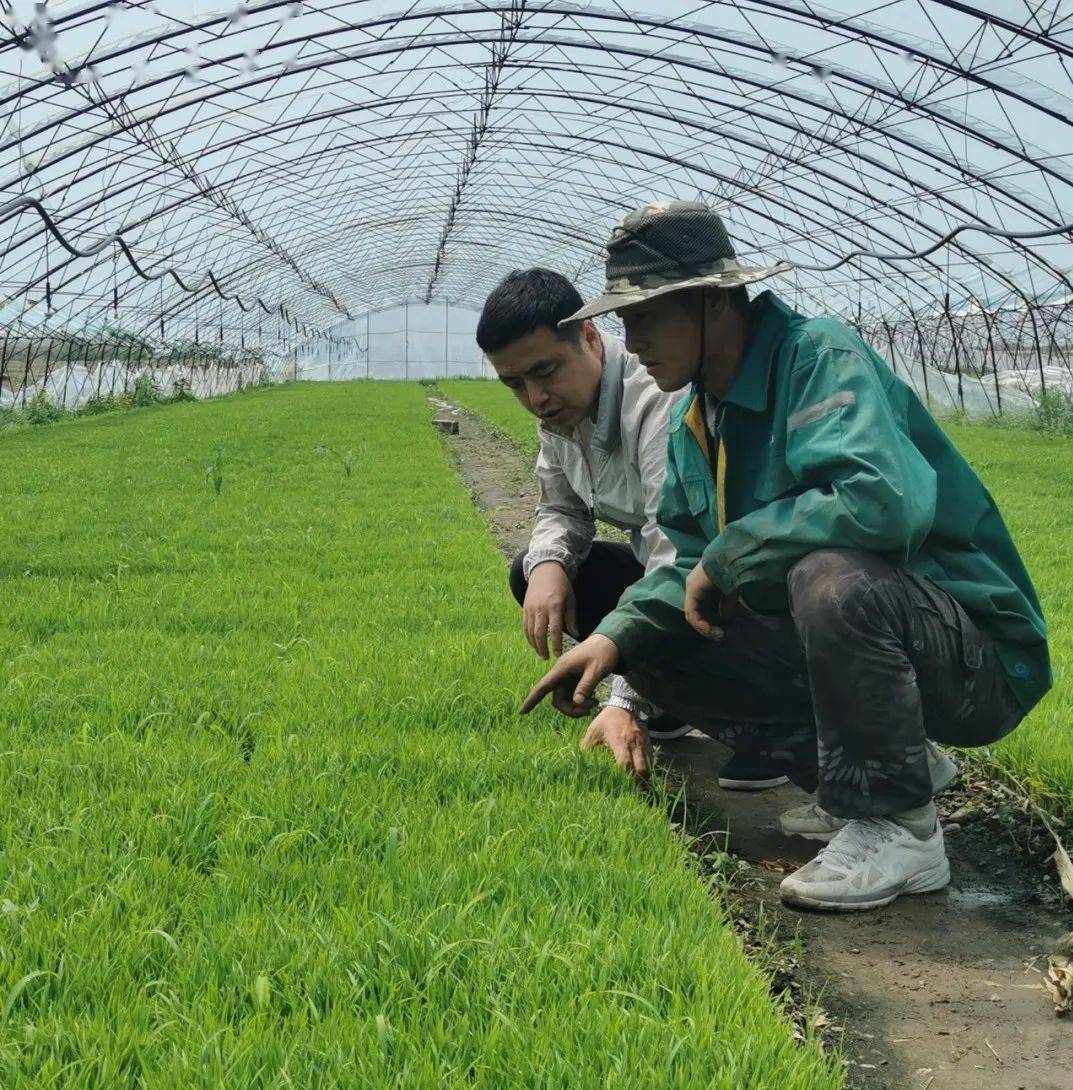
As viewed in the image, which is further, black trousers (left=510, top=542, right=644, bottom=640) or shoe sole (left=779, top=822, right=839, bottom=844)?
black trousers (left=510, top=542, right=644, bottom=640)

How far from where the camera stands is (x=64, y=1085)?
149cm

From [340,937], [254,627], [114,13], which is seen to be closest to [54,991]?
[340,937]

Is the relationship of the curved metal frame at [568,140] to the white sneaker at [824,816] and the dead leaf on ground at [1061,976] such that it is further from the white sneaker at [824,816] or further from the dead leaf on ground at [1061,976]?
the dead leaf on ground at [1061,976]

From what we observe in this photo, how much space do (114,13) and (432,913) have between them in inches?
550

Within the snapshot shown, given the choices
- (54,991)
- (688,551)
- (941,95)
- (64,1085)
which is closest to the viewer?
(64,1085)

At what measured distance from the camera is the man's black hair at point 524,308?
9.39 ft

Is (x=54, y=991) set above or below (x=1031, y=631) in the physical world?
below

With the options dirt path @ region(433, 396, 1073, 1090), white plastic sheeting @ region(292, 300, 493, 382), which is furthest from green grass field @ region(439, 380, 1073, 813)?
white plastic sheeting @ region(292, 300, 493, 382)

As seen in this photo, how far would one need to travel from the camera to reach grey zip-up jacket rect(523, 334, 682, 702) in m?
3.08

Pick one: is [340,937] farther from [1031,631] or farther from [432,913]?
[1031,631]

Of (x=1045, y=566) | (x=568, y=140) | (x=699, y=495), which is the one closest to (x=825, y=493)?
(x=699, y=495)

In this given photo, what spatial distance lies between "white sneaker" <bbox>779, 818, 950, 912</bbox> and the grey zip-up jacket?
2.31 feet

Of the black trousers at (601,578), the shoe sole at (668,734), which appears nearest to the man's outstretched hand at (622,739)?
the black trousers at (601,578)

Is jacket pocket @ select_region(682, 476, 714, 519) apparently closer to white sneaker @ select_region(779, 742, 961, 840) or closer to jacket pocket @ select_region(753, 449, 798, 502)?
jacket pocket @ select_region(753, 449, 798, 502)
